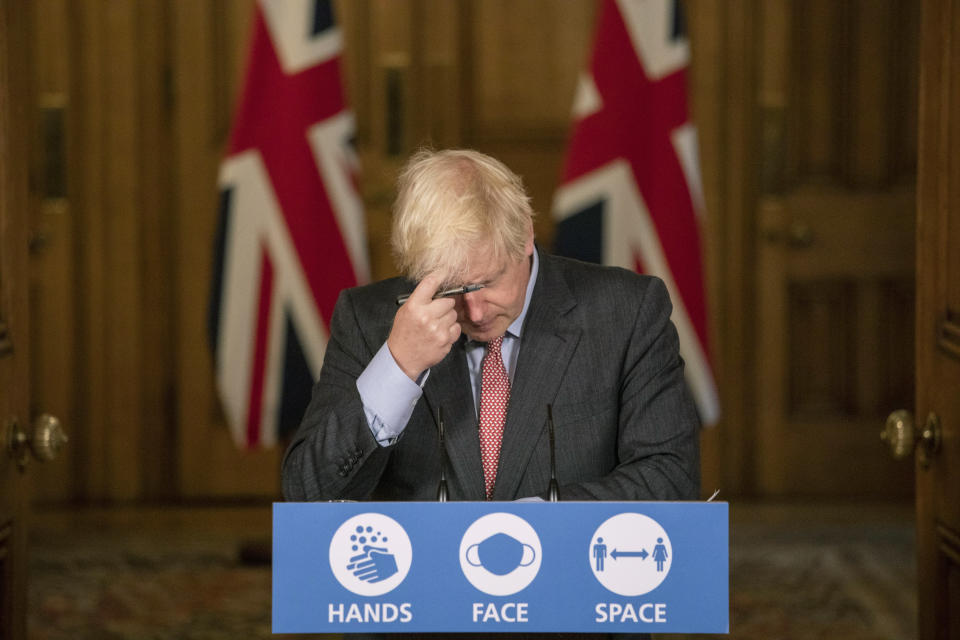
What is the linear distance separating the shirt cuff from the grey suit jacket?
30mm

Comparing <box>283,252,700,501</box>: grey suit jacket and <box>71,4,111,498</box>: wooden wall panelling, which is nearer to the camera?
<box>283,252,700,501</box>: grey suit jacket

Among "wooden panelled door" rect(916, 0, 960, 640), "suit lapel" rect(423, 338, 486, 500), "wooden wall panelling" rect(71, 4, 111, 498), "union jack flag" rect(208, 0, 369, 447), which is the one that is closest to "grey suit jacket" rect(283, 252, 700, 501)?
"suit lapel" rect(423, 338, 486, 500)

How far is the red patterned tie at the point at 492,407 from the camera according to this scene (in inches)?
77.6

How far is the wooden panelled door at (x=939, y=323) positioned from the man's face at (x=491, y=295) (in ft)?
2.36

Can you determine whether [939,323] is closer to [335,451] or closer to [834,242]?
[335,451]

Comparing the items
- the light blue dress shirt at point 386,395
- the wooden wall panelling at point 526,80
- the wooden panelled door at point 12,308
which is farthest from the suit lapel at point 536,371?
the wooden wall panelling at point 526,80

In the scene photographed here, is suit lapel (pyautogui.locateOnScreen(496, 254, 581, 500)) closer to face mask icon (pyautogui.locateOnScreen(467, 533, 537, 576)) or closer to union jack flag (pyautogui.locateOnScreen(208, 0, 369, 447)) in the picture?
face mask icon (pyautogui.locateOnScreen(467, 533, 537, 576))

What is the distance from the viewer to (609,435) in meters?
2.00

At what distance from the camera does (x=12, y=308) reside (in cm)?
220

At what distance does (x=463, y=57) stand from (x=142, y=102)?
113 centimetres

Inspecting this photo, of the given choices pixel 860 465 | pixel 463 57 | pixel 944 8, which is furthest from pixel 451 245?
pixel 860 465

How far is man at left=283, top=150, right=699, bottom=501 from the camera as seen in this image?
1.78 metres

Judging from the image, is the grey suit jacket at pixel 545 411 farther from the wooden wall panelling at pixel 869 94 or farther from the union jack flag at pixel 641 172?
the wooden wall panelling at pixel 869 94

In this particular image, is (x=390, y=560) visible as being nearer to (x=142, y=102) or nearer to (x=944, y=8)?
(x=944, y=8)
